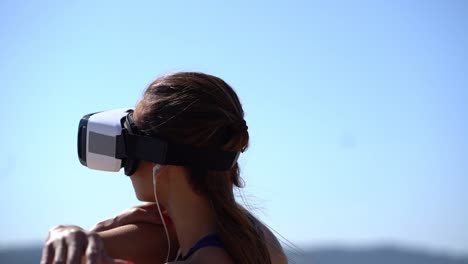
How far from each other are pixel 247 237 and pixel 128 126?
71cm

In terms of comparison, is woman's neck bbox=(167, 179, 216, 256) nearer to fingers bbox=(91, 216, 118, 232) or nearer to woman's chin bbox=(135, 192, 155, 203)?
woman's chin bbox=(135, 192, 155, 203)

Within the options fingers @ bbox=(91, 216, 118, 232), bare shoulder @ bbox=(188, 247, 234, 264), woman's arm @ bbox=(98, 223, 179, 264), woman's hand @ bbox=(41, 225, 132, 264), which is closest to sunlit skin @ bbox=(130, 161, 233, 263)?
bare shoulder @ bbox=(188, 247, 234, 264)

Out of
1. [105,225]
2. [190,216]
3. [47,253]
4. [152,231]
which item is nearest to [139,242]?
[152,231]

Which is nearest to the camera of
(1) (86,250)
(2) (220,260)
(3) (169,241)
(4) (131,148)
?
(1) (86,250)

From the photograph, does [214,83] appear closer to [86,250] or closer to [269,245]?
[269,245]

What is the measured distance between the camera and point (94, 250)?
8.48 feet

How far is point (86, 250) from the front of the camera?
2.64 meters

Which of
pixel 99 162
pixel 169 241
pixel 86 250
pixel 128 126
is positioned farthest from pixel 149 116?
pixel 86 250

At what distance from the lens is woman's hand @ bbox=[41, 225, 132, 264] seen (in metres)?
2.56

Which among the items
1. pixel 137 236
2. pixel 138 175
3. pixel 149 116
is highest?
pixel 149 116

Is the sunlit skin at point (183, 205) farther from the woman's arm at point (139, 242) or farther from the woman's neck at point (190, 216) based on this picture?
the woman's arm at point (139, 242)

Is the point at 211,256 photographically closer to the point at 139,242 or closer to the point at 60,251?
the point at 139,242

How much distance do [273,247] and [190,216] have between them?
20.1 inches

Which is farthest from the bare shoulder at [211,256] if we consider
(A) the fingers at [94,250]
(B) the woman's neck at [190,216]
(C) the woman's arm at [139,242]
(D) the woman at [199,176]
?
(A) the fingers at [94,250]
